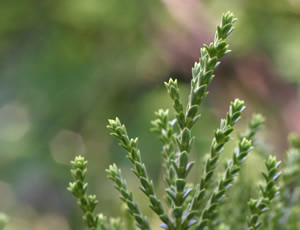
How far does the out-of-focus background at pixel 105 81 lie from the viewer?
195 cm

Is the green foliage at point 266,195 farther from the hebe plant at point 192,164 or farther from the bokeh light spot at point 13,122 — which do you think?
the bokeh light spot at point 13,122

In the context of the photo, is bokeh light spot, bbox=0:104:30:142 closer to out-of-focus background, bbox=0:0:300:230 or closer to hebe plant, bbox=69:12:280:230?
out-of-focus background, bbox=0:0:300:230

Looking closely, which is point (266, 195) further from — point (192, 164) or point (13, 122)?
point (13, 122)

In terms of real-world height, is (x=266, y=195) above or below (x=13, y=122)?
below

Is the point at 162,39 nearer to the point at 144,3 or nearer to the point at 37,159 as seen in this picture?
the point at 144,3

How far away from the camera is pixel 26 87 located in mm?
2182

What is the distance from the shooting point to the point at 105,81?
2.19 m

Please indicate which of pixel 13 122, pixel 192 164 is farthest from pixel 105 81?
pixel 192 164

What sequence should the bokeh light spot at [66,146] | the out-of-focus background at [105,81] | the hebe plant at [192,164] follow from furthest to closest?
the bokeh light spot at [66,146]
the out-of-focus background at [105,81]
the hebe plant at [192,164]

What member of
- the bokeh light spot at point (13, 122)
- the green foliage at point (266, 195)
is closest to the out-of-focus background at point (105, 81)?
the bokeh light spot at point (13, 122)

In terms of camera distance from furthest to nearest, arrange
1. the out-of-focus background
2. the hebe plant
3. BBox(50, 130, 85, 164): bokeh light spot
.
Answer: BBox(50, 130, 85, 164): bokeh light spot, the out-of-focus background, the hebe plant

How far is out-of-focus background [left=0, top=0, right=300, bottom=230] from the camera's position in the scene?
76.6 inches

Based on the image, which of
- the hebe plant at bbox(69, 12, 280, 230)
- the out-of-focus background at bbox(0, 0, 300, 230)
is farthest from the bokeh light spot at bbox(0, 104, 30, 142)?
the hebe plant at bbox(69, 12, 280, 230)

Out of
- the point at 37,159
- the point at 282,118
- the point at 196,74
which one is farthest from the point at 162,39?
the point at 196,74
